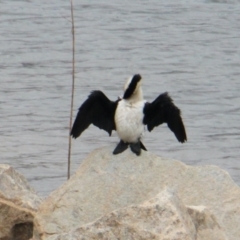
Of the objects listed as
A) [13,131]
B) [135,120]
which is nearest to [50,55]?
[13,131]

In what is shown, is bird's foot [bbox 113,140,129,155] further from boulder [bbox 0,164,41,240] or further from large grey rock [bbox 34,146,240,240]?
boulder [bbox 0,164,41,240]

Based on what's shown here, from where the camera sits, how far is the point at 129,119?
23.2 feet

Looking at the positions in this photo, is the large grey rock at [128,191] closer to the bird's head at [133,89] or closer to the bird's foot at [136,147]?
the bird's foot at [136,147]

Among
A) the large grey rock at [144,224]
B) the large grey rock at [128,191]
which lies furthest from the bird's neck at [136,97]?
the large grey rock at [144,224]

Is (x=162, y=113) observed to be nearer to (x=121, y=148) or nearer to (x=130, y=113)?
(x=130, y=113)

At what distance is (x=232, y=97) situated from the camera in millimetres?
12594

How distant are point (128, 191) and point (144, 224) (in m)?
1.03

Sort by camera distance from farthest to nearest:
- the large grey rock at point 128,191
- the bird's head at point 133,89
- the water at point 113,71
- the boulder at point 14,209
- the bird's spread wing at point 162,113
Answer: the water at point 113,71 → the bird's spread wing at point 162,113 → the bird's head at point 133,89 → the boulder at point 14,209 → the large grey rock at point 128,191

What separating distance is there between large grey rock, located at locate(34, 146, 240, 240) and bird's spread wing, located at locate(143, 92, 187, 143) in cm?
60

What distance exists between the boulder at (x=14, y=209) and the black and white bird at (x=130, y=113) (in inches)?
24.7

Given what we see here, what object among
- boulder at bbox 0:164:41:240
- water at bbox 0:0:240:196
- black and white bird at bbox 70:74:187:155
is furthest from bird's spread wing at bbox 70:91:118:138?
water at bbox 0:0:240:196

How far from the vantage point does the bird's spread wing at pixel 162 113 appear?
708 centimetres

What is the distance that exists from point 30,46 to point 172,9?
3.10m

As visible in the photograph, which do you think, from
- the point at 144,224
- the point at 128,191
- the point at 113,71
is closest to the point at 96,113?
the point at 128,191
